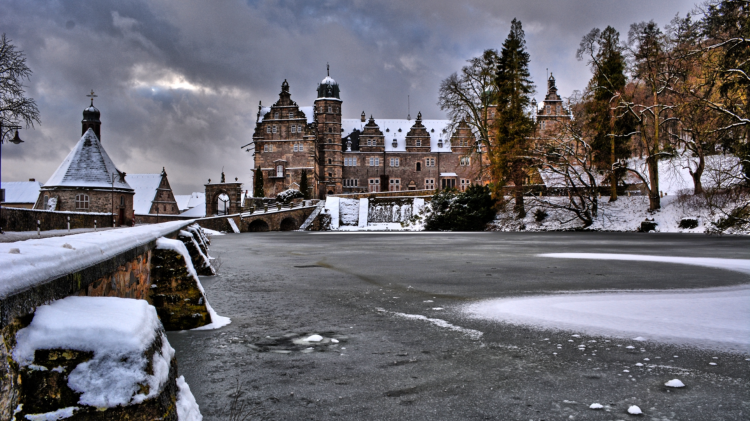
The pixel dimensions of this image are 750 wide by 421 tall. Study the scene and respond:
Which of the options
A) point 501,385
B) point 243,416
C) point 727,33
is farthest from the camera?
point 727,33

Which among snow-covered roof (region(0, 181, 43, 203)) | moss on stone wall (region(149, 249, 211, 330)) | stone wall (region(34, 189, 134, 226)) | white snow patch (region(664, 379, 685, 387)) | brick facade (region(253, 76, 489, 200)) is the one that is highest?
brick facade (region(253, 76, 489, 200))

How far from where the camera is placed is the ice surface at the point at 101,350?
1932 millimetres

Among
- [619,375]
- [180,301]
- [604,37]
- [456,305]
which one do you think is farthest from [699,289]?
[604,37]

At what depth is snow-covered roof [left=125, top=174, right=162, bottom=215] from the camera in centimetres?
6457

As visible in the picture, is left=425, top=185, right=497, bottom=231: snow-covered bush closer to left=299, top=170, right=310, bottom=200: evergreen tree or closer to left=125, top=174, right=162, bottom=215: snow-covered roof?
left=299, top=170, right=310, bottom=200: evergreen tree

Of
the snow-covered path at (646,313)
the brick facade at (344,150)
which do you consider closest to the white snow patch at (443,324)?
→ the snow-covered path at (646,313)

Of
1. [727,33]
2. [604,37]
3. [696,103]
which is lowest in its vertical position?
[696,103]

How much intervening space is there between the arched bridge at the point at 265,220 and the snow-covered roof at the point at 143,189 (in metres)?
20.8

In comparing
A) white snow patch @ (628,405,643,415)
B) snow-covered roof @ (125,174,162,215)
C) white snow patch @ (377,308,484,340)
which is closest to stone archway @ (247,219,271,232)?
snow-covered roof @ (125,174,162,215)

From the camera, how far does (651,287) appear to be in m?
8.90

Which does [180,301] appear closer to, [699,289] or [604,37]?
[699,289]

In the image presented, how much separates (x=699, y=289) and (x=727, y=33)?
14810 mm

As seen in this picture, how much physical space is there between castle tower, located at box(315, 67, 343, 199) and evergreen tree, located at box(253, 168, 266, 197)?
10.1m

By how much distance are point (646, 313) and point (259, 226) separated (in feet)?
148
